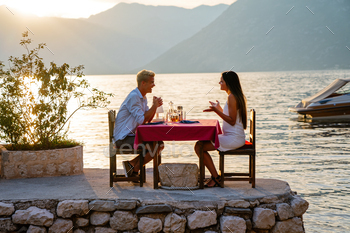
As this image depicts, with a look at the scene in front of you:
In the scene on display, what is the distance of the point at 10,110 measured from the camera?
267 inches

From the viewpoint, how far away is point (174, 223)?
5.04 metres

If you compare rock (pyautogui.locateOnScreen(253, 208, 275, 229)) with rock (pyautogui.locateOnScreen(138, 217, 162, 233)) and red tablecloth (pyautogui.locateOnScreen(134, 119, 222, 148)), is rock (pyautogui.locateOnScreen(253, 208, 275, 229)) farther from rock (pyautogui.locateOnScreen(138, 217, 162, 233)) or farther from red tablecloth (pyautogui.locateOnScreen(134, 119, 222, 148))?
rock (pyautogui.locateOnScreen(138, 217, 162, 233))

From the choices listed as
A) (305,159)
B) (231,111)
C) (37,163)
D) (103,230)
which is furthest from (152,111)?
(305,159)

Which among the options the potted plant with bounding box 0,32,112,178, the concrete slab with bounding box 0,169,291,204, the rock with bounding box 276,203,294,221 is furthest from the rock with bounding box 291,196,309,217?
the potted plant with bounding box 0,32,112,178

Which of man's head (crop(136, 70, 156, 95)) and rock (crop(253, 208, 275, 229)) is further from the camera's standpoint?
man's head (crop(136, 70, 156, 95))

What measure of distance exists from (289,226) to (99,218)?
2.41m

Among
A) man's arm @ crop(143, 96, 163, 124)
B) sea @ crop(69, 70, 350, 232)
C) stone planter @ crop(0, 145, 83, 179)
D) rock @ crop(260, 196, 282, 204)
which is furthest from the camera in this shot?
sea @ crop(69, 70, 350, 232)

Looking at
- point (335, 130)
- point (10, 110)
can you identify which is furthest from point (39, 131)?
point (335, 130)

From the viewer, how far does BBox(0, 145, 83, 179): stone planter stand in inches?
255

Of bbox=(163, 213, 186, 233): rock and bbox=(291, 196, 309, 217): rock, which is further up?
bbox=(291, 196, 309, 217): rock

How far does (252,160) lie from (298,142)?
9.28m

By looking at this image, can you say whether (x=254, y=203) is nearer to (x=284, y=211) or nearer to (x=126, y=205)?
(x=284, y=211)

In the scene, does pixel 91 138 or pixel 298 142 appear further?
pixel 91 138

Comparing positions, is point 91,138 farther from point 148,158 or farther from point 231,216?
point 231,216
